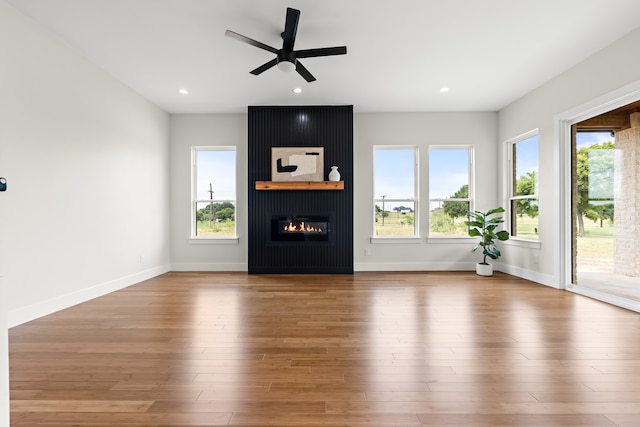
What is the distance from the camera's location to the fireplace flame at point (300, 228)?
546 cm

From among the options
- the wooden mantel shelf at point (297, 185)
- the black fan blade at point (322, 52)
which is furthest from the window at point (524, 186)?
the black fan blade at point (322, 52)

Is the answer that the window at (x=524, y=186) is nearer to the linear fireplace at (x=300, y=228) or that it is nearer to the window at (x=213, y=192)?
the linear fireplace at (x=300, y=228)

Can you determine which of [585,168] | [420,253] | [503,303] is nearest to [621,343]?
[503,303]

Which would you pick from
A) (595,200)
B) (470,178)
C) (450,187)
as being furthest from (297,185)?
(595,200)

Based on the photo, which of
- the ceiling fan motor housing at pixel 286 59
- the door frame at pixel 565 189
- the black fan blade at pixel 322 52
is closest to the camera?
the black fan blade at pixel 322 52

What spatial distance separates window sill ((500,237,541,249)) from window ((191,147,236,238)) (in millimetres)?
4946

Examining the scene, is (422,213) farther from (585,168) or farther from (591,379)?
(591,379)

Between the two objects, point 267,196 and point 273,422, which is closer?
point 273,422

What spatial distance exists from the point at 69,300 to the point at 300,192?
3.46 meters

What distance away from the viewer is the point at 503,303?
3477 millimetres


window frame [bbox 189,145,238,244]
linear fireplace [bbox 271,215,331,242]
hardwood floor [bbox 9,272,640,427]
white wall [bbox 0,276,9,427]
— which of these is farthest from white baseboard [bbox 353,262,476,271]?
white wall [bbox 0,276,9,427]

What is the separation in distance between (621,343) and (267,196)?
4686 millimetres

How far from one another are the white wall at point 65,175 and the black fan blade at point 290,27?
7.43 ft

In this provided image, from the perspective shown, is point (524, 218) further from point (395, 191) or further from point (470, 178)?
point (395, 191)
